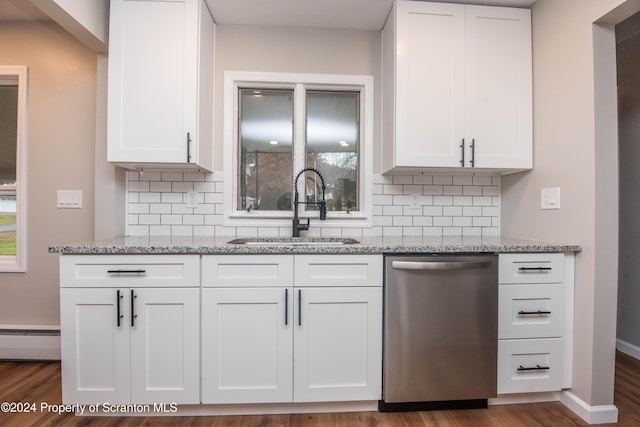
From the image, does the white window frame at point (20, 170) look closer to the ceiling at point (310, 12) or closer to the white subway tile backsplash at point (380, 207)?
the white subway tile backsplash at point (380, 207)

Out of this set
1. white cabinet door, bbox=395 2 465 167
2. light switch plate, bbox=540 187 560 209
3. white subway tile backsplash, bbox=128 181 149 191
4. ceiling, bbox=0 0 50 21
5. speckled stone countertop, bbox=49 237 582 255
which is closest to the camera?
speckled stone countertop, bbox=49 237 582 255

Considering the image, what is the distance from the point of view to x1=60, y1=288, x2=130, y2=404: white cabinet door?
1.60m

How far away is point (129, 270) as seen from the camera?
1604 mm

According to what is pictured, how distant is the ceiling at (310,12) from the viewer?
1998 millimetres

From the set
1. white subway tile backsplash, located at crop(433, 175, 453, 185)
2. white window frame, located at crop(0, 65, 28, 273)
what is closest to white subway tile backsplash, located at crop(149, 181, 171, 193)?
white window frame, located at crop(0, 65, 28, 273)

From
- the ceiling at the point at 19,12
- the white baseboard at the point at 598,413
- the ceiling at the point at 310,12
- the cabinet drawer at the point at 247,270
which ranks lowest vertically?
the white baseboard at the point at 598,413

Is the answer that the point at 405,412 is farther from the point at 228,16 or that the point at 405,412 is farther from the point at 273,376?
the point at 228,16

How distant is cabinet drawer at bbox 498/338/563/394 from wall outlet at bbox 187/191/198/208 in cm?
212

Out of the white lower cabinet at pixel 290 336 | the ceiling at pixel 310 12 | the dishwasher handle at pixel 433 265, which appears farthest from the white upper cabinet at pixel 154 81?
the dishwasher handle at pixel 433 265

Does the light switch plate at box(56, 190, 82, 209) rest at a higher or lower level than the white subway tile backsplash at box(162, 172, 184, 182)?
lower

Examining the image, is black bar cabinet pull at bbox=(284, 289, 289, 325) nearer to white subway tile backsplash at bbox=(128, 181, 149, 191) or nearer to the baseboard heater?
white subway tile backsplash at bbox=(128, 181, 149, 191)

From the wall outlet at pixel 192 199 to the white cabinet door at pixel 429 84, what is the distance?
1.43 meters

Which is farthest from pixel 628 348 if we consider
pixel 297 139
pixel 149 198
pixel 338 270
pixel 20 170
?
pixel 20 170

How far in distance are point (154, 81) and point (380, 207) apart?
5.56 ft
